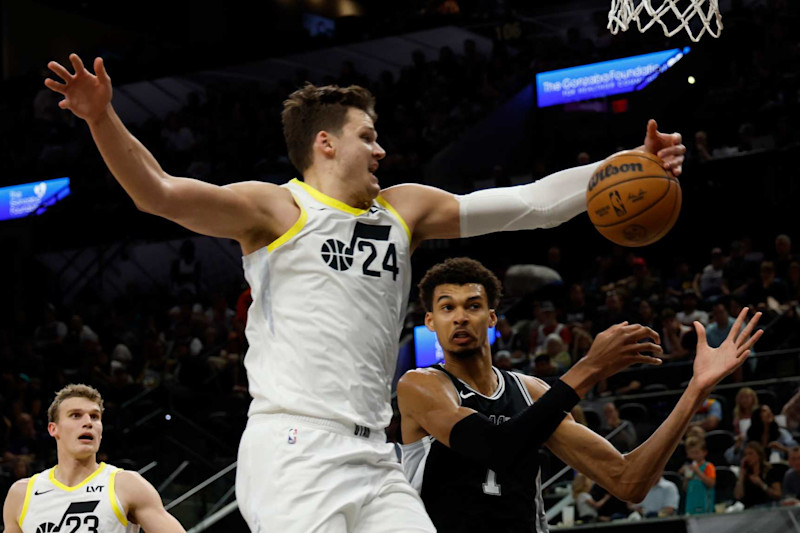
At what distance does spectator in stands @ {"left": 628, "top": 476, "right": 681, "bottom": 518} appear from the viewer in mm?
8352

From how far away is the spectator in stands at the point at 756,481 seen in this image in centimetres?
821

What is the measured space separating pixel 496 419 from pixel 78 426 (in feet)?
9.46

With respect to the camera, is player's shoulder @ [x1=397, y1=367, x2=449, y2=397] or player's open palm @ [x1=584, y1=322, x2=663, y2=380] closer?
player's open palm @ [x1=584, y1=322, x2=663, y2=380]

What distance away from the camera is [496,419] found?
178 inches

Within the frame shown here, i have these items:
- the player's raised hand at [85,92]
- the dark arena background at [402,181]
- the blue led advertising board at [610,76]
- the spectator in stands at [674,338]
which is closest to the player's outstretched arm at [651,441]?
the player's raised hand at [85,92]

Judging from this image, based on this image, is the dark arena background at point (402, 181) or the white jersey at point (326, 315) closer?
the white jersey at point (326, 315)

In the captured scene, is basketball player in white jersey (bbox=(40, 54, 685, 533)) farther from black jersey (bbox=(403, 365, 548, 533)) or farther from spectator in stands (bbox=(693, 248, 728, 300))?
spectator in stands (bbox=(693, 248, 728, 300))

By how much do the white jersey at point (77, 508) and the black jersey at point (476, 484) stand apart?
2.35 metres

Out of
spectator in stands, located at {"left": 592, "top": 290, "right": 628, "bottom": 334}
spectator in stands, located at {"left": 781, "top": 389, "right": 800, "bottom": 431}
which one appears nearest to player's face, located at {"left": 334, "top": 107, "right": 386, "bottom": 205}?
spectator in stands, located at {"left": 781, "top": 389, "right": 800, "bottom": 431}

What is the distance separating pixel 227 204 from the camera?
3400mm

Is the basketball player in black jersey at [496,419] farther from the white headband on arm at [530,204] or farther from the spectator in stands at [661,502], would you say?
the spectator in stands at [661,502]

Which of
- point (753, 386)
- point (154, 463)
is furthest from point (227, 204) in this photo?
point (154, 463)

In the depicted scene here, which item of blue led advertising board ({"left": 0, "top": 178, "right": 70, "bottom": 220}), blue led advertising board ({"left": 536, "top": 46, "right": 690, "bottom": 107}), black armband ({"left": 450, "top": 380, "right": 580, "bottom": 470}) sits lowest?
black armband ({"left": 450, "top": 380, "right": 580, "bottom": 470})

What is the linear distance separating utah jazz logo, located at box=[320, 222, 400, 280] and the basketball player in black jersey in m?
0.91
